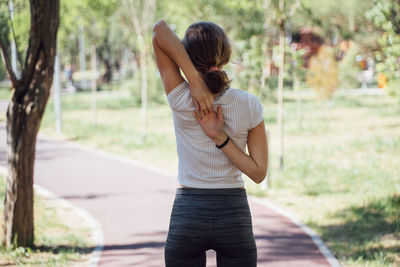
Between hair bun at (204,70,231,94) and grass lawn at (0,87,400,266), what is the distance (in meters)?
3.50

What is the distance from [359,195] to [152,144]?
6.62 metres

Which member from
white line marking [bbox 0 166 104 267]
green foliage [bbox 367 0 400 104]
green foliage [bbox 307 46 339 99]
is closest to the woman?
white line marking [bbox 0 166 104 267]

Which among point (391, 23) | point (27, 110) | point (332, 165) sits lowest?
point (332, 165)

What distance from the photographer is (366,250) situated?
558 centimetres

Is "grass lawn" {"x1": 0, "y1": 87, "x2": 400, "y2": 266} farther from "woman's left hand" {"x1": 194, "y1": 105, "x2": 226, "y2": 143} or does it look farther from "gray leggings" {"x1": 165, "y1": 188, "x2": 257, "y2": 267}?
"woman's left hand" {"x1": 194, "y1": 105, "x2": 226, "y2": 143}

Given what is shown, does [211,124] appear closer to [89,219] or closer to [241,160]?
[241,160]

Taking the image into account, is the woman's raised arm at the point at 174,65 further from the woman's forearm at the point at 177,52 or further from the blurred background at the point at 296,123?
the blurred background at the point at 296,123

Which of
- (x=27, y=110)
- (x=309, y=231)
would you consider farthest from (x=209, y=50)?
(x=309, y=231)

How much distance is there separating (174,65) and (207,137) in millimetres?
336

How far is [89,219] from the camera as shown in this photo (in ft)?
23.0

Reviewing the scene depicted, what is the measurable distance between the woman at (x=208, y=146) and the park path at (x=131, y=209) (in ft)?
10.2

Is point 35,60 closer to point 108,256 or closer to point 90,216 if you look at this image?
point 108,256

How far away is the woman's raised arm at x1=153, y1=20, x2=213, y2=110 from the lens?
6.98 feet

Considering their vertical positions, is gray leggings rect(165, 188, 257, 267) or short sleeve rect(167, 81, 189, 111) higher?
short sleeve rect(167, 81, 189, 111)
